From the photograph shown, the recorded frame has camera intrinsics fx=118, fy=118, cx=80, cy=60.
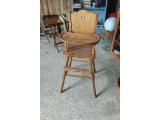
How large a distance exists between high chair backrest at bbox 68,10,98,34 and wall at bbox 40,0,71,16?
6.89 ft

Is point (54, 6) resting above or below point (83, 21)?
above

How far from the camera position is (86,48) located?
1.46 m

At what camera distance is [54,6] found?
10.3 feet

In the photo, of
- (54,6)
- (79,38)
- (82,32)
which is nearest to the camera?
(79,38)

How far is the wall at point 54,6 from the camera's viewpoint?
3.06m

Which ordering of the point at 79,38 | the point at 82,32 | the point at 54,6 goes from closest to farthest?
the point at 79,38 < the point at 82,32 < the point at 54,6

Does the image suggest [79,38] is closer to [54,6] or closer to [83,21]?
[83,21]

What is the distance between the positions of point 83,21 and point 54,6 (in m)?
2.20

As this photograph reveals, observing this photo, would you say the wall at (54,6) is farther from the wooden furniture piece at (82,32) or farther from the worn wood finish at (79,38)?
the worn wood finish at (79,38)

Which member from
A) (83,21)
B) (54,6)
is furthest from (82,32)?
(54,6)

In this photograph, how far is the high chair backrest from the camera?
128 cm
